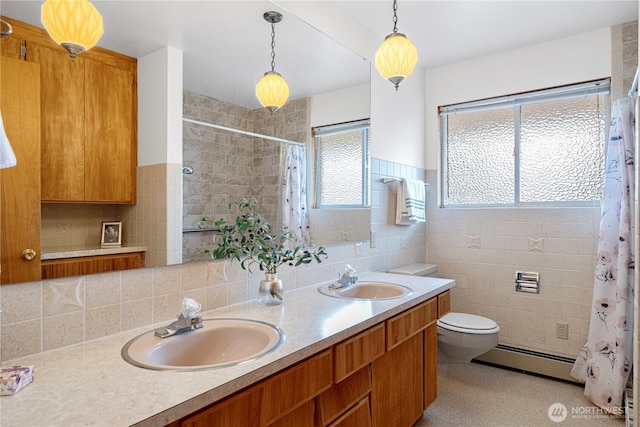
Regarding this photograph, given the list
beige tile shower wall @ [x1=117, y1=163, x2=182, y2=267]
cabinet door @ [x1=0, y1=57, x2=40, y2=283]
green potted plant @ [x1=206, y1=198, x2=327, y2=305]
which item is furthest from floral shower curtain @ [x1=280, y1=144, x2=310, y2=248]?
cabinet door @ [x1=0, y1=57, x2=40, y2=283]

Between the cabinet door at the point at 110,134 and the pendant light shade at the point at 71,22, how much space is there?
78 mm

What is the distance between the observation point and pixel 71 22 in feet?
3.51

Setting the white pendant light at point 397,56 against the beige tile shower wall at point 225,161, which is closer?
the beige tile shower wall at point 225,161

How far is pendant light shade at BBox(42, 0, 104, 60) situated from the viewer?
1.05 meters

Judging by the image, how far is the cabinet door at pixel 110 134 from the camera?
1179 mm

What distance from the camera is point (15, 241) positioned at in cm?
102

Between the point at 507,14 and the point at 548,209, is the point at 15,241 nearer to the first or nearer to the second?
the point at 507,14

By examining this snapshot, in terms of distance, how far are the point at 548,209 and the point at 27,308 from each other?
10.1 feet

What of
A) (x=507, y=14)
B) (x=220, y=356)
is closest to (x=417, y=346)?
(x=220, y=356)

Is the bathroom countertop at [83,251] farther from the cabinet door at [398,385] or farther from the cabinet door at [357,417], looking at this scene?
the cabinet door at [398,385]

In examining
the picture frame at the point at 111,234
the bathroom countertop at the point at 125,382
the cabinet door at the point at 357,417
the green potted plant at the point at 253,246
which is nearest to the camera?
the bathroom countertop at the point at 125,382

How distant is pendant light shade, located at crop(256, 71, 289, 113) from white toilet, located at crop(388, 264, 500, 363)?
61.9 inches

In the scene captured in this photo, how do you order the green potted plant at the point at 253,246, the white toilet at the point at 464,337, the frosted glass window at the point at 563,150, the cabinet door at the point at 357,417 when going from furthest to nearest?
the frosted glass window at the point at 563,150, the white toilet at the point at 464,337, the green potted plant at the point at 253,246, the cabinet door at the point at 357,417

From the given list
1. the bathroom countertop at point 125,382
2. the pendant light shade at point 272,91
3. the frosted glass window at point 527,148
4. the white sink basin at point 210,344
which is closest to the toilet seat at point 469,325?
the frosted glass window at point 527,148
